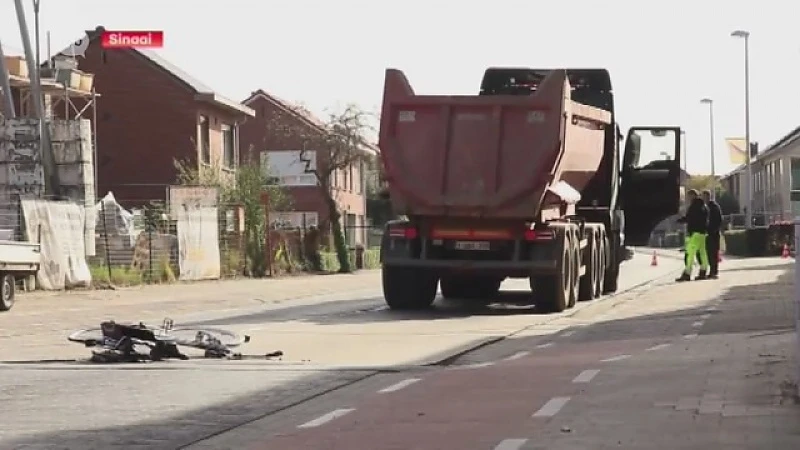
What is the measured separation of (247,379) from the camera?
41.2 ft

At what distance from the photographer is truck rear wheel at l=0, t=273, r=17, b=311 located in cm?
2375

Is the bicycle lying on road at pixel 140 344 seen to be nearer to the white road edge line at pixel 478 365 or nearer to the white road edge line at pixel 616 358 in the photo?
the white road edge line at pixel 478 365

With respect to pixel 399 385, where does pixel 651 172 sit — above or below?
above

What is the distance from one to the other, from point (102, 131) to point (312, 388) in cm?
4425

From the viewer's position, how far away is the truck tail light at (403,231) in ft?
71.5

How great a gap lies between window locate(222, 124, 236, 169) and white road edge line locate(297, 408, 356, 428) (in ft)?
157

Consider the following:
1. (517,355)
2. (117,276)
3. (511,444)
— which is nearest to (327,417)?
(511,444)

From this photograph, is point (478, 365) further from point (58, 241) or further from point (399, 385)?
point (58, 241)

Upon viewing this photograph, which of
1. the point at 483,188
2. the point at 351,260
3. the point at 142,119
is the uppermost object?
the point at 142,119

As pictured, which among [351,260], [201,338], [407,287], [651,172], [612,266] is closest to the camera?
[201,338]

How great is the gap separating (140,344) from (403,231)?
7910 mm

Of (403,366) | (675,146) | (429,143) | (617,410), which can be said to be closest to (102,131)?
(675,146)

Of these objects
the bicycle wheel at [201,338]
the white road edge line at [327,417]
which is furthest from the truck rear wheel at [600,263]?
the white road edge line at [327,417]

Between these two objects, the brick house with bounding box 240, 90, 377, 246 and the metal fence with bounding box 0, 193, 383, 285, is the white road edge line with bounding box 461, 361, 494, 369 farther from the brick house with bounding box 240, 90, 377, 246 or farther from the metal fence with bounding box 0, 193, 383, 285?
the brick house with bounding box 240, 90, 377, 246
